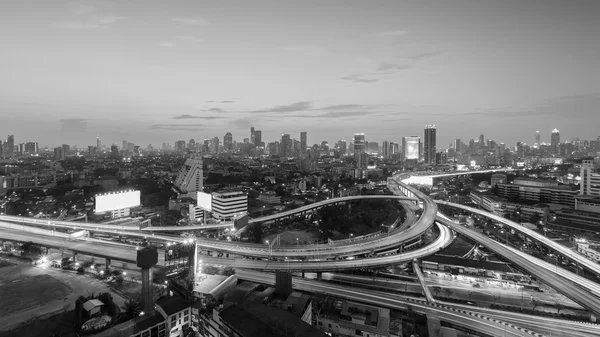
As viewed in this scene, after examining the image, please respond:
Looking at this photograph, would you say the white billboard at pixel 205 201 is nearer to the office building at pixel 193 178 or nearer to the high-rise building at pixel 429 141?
the office building at pixel 193 178

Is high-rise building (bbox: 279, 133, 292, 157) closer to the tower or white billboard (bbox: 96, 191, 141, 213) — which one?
white billboard (bbox: 96, 191, 141, 213)

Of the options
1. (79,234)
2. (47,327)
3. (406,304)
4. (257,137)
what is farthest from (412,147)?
(47,327)

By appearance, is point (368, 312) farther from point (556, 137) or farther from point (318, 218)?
point (556, 137)

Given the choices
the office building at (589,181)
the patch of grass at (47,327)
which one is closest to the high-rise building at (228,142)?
the office building at (589,181)

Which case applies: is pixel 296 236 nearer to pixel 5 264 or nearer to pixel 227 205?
pixel 227 205

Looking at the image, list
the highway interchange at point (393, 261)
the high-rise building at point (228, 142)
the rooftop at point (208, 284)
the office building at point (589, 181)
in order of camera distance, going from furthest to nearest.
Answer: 1. the high-rise building at point (228, 142)
2. the office building at point (589, 181)
3. the rooftop at point (208, 284)
4. the highway interchange at point (393, 261)
